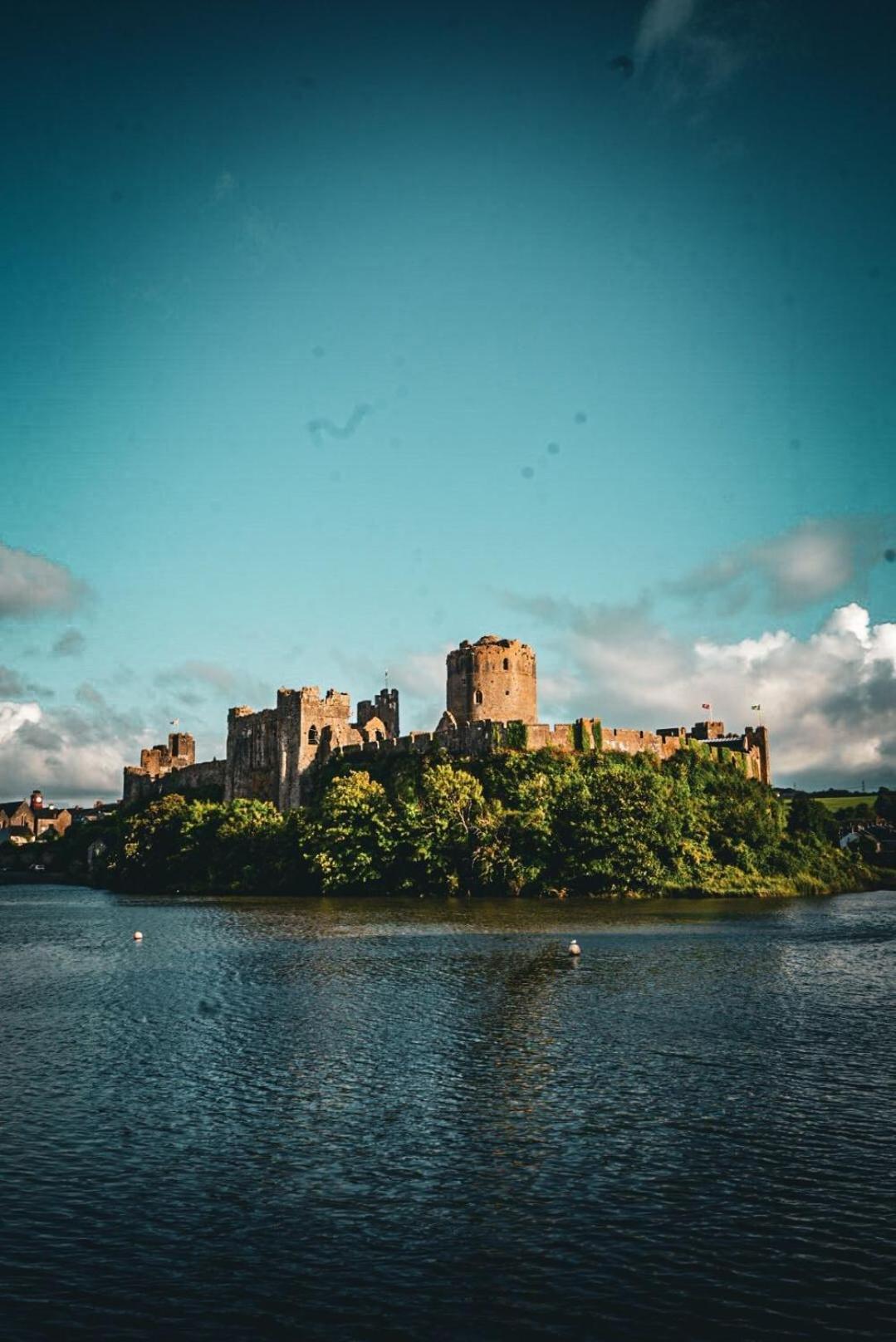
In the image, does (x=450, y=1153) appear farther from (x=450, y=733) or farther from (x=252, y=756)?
(x=252, y=756)

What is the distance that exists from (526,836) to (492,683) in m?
24.0

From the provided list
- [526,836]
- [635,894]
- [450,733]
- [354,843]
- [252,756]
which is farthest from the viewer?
[252,756]

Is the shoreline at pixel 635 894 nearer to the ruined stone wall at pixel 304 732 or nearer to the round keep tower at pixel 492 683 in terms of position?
the ruined stone wall at pixel 304 732

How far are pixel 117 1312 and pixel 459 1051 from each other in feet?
43.4

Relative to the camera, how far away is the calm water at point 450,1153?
43.4 ft

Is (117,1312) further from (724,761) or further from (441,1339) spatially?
(724,761)

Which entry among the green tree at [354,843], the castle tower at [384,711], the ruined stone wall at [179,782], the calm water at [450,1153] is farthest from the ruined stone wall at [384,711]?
the calm water at [450,1153]

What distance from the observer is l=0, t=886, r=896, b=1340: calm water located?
13219 mm

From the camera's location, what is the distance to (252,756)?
107 m

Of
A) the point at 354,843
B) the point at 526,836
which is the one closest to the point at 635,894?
the point at 526,836

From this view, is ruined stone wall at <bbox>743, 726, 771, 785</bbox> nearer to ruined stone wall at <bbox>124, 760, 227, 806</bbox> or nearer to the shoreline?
the shoreline

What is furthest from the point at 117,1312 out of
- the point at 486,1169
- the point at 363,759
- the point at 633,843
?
the point at 363,759

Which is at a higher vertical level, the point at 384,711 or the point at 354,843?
the point at 384,711

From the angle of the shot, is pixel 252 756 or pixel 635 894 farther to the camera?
pixel 252 756
